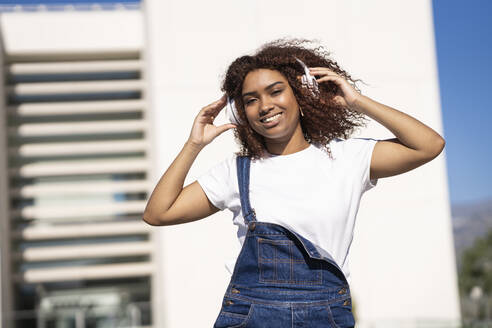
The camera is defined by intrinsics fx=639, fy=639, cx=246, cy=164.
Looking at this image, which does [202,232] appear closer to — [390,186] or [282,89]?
[390,186]

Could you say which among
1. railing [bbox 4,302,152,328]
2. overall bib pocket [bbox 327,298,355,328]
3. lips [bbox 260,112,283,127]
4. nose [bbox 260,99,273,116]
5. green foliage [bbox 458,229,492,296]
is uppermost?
nose [bbox 260,99,273,116]

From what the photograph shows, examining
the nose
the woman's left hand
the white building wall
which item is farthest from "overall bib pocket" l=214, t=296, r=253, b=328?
the white building wall

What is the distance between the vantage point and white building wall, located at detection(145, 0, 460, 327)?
41.5 ft

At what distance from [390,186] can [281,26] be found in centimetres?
402

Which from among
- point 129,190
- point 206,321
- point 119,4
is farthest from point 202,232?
point 119,4

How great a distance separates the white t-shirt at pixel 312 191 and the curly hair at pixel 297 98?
0.21ft

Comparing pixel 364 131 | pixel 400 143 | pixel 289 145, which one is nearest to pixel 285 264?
pixel 289 145

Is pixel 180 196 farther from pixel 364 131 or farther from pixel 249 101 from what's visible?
pixel 364 131

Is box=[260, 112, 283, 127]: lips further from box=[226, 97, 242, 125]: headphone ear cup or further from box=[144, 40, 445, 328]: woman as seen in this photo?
box=[226, 97, 242, 125]: headphone ear cup

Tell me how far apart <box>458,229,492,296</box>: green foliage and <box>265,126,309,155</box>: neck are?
51.7m

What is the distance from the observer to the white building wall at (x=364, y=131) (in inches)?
498

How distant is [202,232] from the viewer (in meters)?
12.7

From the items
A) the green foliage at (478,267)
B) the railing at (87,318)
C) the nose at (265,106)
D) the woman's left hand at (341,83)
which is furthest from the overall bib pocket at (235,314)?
the green foliage at (478,267)

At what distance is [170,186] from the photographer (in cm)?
206
